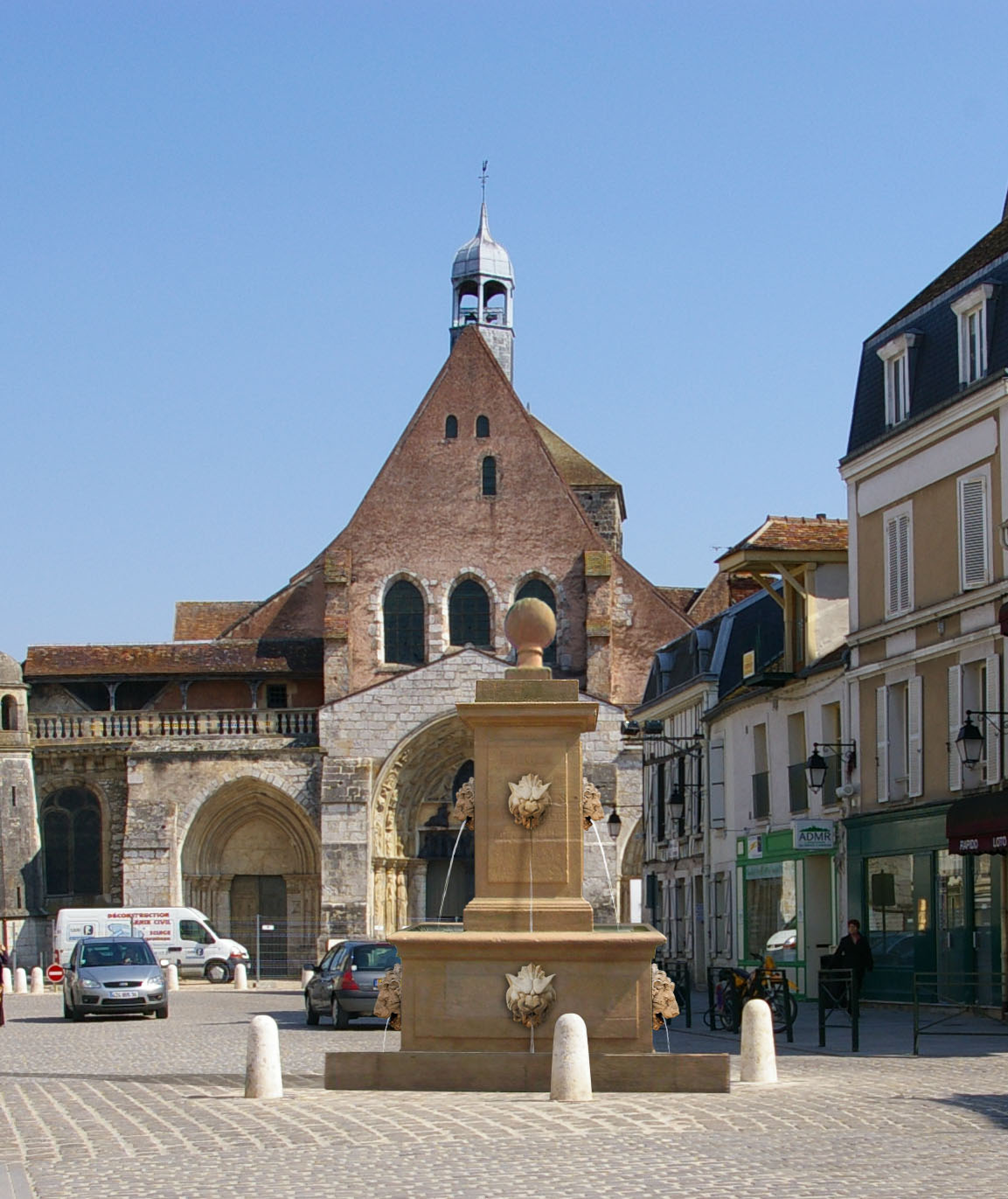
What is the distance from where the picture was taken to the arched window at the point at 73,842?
49.3 metres

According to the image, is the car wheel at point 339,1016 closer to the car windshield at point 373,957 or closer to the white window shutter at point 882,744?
the car windshield at point 373,957

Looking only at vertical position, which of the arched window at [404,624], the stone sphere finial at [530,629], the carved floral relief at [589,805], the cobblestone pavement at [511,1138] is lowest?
the cobblestone pavement at [511,1138]

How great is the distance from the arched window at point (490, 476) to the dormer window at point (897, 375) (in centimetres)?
2459

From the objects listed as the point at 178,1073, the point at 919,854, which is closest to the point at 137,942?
the point at 919,854

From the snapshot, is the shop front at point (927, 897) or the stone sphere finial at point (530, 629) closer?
the stone sphere finial at point (530, 629)

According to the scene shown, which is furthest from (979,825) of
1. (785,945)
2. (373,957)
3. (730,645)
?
(730,645)

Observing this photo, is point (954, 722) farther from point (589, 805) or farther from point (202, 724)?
point (202, 724)

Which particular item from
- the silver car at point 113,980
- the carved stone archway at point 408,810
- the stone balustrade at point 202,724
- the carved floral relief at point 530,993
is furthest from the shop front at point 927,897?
the stone balustrade at point 202,724

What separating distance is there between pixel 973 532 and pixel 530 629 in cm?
1066

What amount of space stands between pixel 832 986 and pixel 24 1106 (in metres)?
10.4

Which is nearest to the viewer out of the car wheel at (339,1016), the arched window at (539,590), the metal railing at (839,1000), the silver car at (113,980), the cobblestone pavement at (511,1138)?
the cobblestone pavement at (511,1138)

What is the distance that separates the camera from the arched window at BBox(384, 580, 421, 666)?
49781 millimetres

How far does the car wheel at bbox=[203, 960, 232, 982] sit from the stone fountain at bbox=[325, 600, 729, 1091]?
97.2 feet

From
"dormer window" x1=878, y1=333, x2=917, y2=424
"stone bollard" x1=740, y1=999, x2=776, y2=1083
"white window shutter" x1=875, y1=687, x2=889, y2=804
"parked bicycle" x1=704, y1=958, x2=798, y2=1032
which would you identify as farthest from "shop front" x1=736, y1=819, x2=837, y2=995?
"stone bollard" x1=740, y1=999, x2=776, y2=1083
